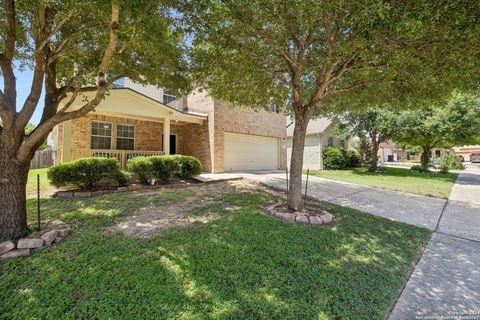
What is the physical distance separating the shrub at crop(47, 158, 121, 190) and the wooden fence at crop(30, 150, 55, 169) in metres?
11.7

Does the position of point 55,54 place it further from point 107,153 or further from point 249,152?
point 249,152

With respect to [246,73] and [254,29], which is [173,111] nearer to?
[246,73]

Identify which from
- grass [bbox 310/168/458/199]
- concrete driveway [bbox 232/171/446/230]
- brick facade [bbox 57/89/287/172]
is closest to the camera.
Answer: concrete driveway [bbox 232/171/446/230]

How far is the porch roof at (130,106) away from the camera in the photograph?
382 inches

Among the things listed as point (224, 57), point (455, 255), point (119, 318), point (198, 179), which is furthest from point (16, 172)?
point (455, 255)

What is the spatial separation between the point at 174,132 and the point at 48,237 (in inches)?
482

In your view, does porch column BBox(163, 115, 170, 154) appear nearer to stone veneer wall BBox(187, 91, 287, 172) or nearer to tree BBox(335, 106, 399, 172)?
stone veneer wall BBox(187, 91, 287, 172)

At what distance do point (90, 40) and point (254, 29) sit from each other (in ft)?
13.9

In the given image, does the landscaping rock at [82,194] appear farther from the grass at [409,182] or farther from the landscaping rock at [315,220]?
the grass at [409,182]

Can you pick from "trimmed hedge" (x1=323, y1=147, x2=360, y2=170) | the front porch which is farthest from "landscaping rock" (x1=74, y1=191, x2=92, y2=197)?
"trimmed hedge" (x1=323, y1=147, x2=360, y2=170)

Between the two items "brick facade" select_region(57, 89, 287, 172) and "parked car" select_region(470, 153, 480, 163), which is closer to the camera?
"brick facade" select_region(57, 89, 287, 172)

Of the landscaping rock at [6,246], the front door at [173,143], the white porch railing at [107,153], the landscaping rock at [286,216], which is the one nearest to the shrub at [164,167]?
the white porch railing at [107,153]

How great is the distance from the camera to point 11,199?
12.7 feet

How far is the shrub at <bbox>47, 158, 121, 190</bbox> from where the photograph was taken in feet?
23.5
